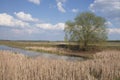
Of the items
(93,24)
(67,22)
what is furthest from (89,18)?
(67,22)

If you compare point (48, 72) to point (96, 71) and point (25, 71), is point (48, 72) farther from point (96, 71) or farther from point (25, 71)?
point (96, 71)

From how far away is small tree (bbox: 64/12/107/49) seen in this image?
57938 millimetres

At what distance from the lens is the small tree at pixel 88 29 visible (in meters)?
57.9

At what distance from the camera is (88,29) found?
5856cm

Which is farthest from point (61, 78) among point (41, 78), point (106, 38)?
point (106, 38)

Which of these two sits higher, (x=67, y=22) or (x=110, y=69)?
(x=67, y=22)

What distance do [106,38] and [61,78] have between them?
4851cm

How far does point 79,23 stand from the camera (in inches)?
2345

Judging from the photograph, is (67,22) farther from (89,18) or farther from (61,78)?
(61,78)

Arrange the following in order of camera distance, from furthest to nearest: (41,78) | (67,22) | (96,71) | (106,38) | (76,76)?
(67,22)
(106,38)
(96,71)
(76,76)
(41,78)

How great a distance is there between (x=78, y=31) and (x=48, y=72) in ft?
157

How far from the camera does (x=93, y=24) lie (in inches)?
2320

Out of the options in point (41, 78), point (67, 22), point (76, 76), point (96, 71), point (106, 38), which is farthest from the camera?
point (67, 22)

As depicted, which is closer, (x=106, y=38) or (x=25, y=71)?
(x=25, y=71)
